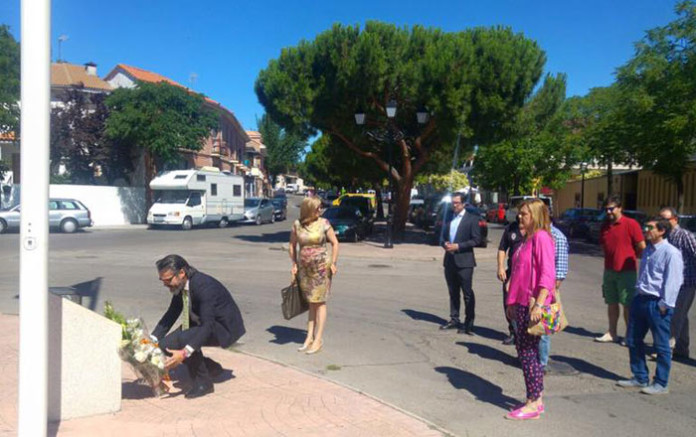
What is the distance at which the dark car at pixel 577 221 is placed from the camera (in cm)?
2929

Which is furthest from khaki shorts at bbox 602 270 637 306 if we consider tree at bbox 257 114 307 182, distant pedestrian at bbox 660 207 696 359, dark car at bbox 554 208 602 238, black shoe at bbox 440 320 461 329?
tree at bbox 257 114 307 182

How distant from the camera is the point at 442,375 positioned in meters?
6.32

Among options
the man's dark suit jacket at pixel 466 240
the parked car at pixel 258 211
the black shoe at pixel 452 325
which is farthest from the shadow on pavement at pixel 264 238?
the man's dark suit jacket at pixel 466 240

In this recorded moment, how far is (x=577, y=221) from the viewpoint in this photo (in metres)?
30.1

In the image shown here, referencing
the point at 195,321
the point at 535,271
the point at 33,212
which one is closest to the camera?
the point at 33,212

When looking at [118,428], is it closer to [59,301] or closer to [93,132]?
[59,301]

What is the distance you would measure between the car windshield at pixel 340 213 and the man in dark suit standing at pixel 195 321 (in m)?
19.2

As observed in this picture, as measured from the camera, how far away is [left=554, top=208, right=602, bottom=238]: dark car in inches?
1153

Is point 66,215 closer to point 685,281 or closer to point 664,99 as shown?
point 664,99

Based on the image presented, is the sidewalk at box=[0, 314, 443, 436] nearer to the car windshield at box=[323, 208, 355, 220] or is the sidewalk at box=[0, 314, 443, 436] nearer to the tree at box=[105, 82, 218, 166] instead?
the car windshield at box=[323, 208, 355, 220]

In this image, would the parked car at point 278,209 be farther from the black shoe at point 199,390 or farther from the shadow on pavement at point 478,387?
the black shoe at point 199,390

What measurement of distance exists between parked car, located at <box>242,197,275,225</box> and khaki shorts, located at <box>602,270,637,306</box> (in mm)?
30587

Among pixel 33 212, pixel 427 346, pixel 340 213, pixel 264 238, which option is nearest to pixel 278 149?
pixel 264 238

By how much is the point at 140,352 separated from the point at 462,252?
4.29 meters
